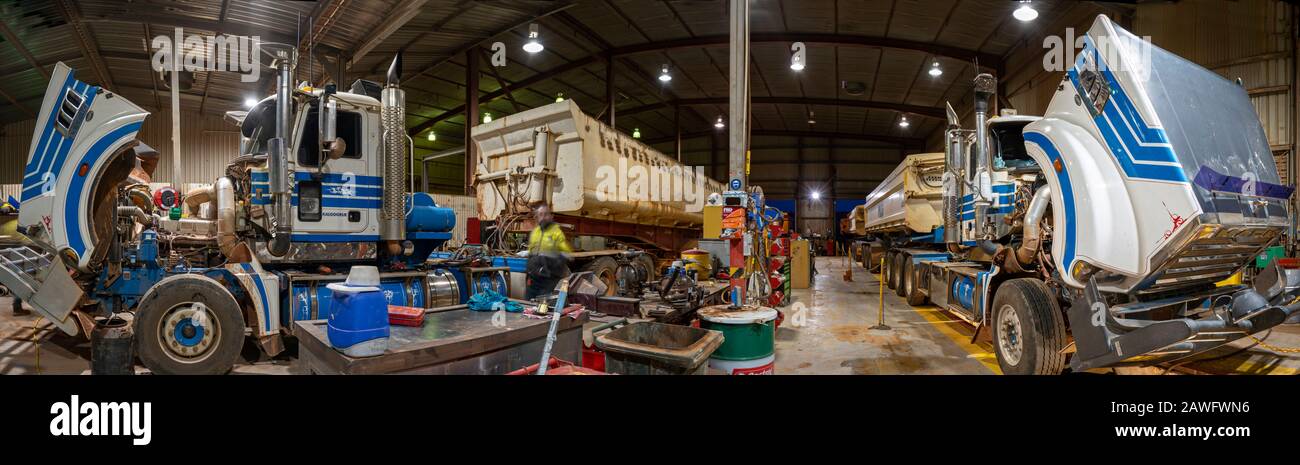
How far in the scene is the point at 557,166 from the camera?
7340 millimetres

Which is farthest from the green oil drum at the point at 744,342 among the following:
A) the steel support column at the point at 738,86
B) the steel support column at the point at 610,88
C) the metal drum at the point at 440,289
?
the steel support column at the point at 610,88

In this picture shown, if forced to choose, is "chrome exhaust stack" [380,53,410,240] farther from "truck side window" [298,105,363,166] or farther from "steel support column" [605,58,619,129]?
"steel support column" [605,58,619,129]

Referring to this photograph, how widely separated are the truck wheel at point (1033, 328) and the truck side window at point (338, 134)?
18.6 ft

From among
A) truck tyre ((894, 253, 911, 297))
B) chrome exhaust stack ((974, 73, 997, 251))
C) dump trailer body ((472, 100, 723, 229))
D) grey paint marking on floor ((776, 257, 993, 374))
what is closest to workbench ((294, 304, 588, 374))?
grey paint marking on floor ((776, 257, 993, 374))

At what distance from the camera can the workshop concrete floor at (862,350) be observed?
430cm

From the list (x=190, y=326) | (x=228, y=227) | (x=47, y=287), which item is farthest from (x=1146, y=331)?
(x=47, y=287)

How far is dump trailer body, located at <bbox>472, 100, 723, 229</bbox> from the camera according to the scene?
7.17 metres

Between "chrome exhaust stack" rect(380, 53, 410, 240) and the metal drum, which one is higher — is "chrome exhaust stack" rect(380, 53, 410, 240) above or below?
above

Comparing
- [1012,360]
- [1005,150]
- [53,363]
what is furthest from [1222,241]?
[53,363]

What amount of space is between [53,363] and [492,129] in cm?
509

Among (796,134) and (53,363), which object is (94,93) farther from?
(796,134)

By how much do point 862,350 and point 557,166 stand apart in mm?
4558

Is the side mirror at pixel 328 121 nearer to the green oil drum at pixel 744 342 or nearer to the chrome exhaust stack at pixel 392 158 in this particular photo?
the chrome exhaust stack at pixel 392 158

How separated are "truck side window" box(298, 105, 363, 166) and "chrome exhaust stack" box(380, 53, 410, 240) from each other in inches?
8.7
